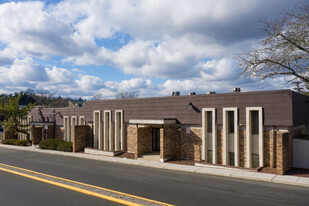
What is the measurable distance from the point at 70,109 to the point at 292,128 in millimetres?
24219

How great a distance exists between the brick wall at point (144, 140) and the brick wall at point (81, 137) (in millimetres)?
7803

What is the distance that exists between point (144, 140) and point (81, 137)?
8.04 metres

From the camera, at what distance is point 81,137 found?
2602cm

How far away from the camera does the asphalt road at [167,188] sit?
10.1 meters

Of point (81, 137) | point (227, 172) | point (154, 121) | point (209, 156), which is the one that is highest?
point (154, 121)

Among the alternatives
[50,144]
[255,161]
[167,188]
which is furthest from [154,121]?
[50,144]

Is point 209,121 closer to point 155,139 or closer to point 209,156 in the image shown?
point 209,156

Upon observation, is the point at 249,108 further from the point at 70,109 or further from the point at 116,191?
the point at 70,109

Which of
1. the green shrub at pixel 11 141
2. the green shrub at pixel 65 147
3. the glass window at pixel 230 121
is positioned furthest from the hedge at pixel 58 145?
the glass window at pixel 230 121

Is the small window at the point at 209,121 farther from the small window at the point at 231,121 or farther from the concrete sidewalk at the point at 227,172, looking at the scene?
the concrete sidewalk at the point at 227,172

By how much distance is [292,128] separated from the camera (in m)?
16.2

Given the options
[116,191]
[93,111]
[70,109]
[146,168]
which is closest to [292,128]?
[146,168]

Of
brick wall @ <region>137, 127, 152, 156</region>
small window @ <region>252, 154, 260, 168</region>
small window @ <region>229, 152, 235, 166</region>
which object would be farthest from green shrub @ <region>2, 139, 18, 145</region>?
small window @ <region>252, 154, 260, 168</region>

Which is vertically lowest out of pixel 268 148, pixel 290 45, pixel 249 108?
pixel 268 148
